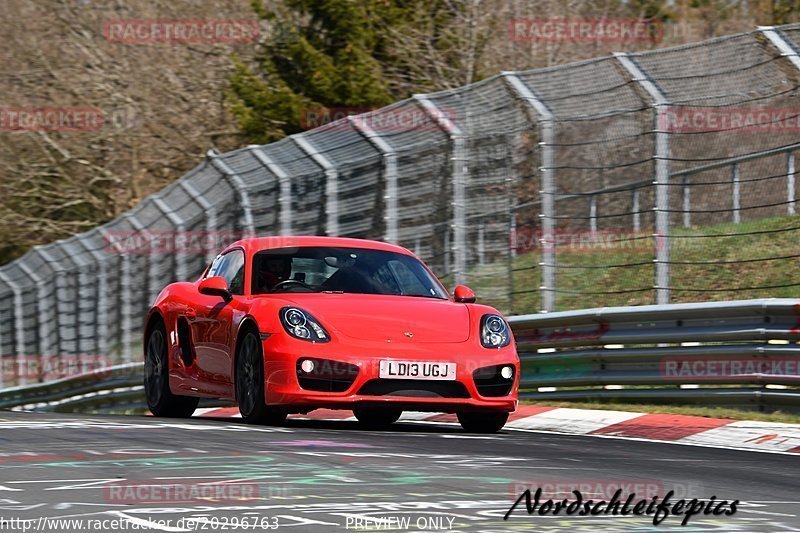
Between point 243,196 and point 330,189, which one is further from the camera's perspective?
point 243,196

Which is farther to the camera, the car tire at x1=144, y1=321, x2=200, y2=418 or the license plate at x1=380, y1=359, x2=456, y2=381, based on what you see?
the car tire at x1=144, y1=321, x2=200, y2=418

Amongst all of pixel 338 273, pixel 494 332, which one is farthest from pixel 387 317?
pixel 338 273

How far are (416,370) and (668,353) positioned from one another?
2.50m

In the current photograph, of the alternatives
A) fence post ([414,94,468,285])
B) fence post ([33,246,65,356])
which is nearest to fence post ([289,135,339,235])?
fence post ([414,94,468,285])

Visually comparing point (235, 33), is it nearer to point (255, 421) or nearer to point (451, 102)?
point (451, 102)

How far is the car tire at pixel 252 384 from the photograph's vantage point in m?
9.54

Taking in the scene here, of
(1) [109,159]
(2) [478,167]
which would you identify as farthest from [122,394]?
(1) [109,159]

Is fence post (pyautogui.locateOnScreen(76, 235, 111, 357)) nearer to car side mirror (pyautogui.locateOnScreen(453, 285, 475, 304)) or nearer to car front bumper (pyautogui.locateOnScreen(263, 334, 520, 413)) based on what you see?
car side mirror (pyautogui.locateOnScreen(453, 285, 475, 304))

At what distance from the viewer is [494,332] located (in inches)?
387

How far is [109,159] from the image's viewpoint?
3597 cm

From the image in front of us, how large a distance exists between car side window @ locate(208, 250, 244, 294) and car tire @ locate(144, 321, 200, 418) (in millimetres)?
667

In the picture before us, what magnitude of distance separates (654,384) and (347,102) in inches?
863

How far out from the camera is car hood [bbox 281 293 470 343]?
9422mm

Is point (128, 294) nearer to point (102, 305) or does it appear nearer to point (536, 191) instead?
point (102, 305)
